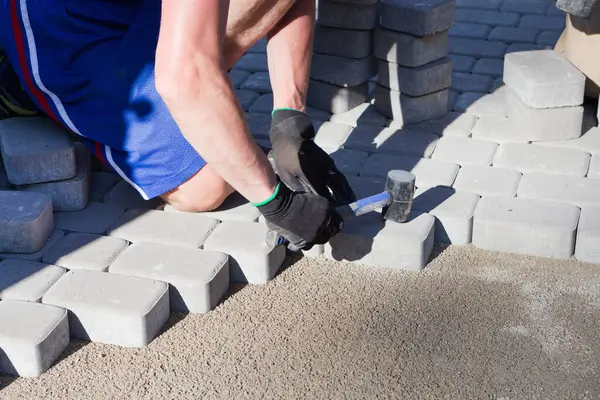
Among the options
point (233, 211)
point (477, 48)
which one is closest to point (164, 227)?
point (233, 211)

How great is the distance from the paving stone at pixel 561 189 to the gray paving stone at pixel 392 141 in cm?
50

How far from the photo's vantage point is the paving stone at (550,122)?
417 cm

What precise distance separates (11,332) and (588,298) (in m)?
2.00

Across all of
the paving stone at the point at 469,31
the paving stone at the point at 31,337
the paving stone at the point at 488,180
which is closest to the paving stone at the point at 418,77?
the paving stone at the point at 488,180

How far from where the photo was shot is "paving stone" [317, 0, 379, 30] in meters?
4.32

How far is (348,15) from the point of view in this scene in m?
4.34

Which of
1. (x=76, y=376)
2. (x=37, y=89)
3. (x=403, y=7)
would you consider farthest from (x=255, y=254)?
(x=403, y=7)

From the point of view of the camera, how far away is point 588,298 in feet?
10.8

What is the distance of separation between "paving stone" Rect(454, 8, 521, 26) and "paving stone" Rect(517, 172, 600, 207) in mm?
1856

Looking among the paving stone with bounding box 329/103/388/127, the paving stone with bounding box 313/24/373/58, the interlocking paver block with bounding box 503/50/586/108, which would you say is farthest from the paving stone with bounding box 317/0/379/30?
the interlocking paver block with bounding box 503/50/586/108

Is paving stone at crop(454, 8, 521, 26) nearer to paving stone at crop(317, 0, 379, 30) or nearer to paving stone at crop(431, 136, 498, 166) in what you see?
paving stone at crop(317, 0, 379, 30)

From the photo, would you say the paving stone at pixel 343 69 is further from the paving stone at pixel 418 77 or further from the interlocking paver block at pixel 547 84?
the interlocking paver block at pixel 547 84

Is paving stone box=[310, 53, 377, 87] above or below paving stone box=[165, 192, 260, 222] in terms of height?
above

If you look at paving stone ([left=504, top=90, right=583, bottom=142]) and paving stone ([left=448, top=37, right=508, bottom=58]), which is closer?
paving stone ([left=504, top=90, right=583, bottom=142])
